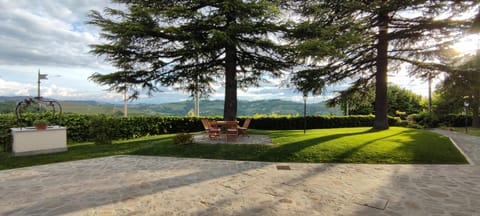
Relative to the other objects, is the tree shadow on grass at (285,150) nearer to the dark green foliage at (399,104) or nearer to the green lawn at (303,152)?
the green lawn at (303,152)

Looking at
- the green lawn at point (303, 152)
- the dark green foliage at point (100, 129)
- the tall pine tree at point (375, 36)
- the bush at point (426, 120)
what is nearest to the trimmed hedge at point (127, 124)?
the dark green foliage at point (100, 129)

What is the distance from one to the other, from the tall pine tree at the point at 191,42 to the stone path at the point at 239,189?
5376 mm

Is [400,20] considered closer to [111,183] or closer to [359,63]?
[359,63]

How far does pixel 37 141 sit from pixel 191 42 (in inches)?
244

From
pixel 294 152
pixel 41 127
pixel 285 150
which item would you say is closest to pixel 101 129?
pixel 41 127

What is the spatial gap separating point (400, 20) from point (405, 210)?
1153 centimetres

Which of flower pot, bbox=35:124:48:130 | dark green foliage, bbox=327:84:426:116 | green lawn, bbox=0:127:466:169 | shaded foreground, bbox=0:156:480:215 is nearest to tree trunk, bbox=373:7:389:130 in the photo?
green lawn, bbox=0:127:466:169

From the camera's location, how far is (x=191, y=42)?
9945 mm

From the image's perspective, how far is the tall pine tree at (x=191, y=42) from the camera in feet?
32.3

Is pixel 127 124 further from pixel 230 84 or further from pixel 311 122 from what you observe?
pixel 311 122

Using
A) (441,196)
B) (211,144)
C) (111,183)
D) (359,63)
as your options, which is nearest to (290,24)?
(359,63)

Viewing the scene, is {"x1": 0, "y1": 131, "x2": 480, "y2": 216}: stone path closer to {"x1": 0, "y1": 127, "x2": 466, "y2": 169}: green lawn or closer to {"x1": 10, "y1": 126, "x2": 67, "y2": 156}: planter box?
{"x1": 0, "y1": 127, "x2": 466, "y2": 169}: green lawn

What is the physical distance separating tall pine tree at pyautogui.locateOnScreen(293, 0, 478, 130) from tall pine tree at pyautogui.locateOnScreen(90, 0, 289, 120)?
68.1 inches

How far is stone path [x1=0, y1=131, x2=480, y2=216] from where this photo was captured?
3.66m
